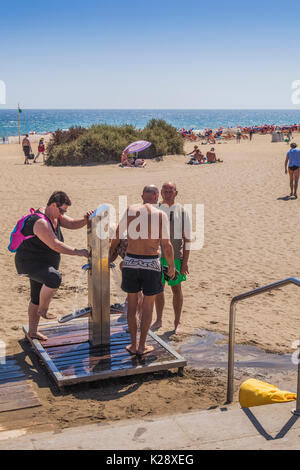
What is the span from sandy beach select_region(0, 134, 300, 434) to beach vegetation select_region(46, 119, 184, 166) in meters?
3.32

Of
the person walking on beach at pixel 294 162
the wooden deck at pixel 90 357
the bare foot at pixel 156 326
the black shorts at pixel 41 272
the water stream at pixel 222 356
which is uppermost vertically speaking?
the person walking on beach at pixel 294 162

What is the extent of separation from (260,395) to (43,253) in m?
2.43

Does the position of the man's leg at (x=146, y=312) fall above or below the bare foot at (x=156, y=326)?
above

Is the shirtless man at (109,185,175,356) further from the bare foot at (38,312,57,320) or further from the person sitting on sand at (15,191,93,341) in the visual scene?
the bare foot at (38,312,57,320)

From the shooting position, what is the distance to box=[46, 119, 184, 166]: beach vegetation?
78.4 ft

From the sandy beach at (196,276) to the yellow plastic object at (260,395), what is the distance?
0.41m

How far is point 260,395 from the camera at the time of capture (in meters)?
4.15

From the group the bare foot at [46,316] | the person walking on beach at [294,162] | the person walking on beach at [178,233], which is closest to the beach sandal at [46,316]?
the bare foot at [46,316]

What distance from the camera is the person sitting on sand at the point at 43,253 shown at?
16.8 ft

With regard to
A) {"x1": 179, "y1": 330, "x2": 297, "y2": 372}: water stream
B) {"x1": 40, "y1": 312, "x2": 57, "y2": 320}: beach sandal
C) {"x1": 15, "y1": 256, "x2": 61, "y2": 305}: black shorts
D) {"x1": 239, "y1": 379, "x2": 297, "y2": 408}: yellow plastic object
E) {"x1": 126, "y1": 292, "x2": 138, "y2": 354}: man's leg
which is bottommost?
{"x1": 179, "y1": 330, "x2": 297, "y2": 372}: water stream

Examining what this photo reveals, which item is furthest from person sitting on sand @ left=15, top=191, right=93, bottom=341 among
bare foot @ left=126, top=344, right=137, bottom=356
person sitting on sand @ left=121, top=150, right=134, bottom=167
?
person sitting on sand @ left=121, top=150, right=134, bottom=167

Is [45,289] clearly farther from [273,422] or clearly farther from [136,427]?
[273,422]

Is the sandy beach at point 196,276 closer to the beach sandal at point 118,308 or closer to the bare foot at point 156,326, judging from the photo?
the bare foot at point 156,326

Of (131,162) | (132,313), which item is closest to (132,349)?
(132,313)
